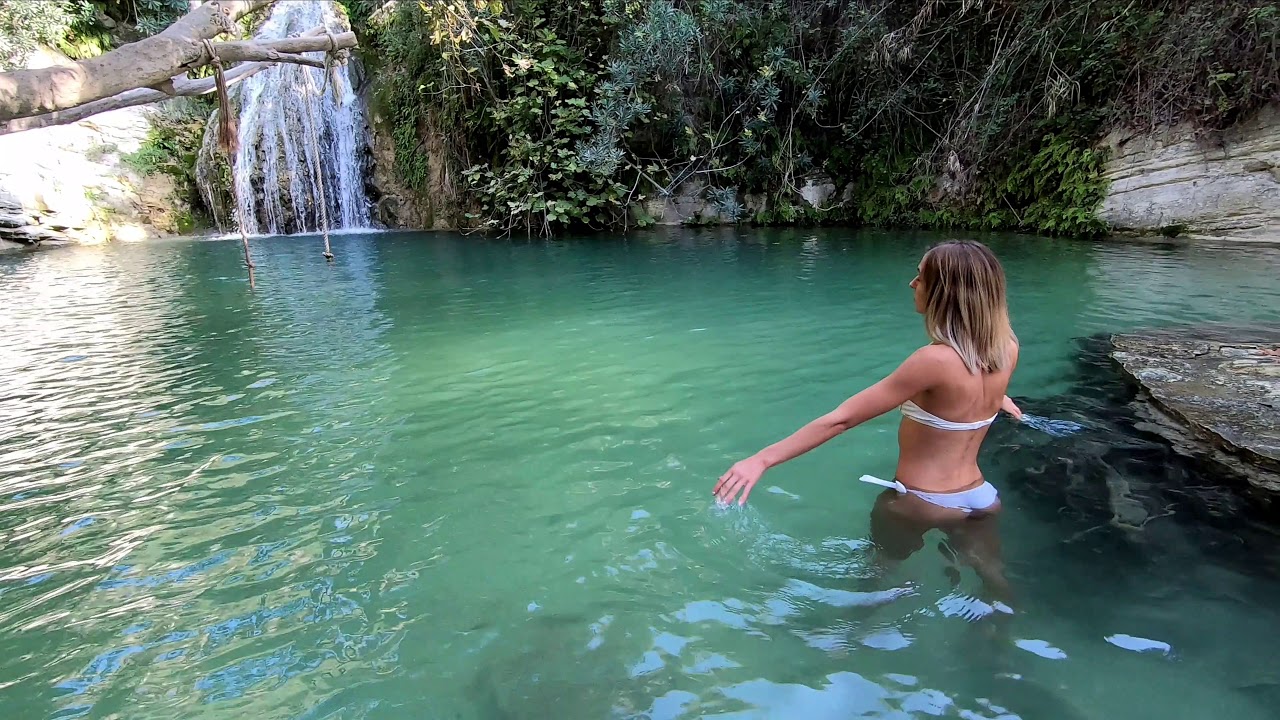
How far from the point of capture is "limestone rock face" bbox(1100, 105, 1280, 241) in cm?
1120

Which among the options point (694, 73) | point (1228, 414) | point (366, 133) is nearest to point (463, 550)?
point (1228, 414)

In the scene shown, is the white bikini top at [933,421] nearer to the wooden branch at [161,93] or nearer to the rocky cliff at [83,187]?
the wooden branch at [161,93]

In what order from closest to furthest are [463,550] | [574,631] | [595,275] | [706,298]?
[574,631], [463,550], [706,298], [595,275]

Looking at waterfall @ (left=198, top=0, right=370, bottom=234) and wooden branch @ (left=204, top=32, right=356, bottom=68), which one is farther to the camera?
waterfall @ (left=198, top=0, right=370, bottom=234)

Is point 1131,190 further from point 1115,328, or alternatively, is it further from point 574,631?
point 574,631

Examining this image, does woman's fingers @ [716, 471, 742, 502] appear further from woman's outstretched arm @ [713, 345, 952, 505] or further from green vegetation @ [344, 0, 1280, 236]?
green vegetation @ [344, 0, 1280, 236]

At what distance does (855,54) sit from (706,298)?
10.7 meters

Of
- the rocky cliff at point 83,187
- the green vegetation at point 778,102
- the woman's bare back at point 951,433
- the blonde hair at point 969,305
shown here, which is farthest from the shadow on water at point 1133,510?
the rocky cliff at point 83,187

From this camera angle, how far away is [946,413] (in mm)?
2768

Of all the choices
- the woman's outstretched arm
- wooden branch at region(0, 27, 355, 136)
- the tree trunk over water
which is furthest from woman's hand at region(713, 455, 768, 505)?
wooden branch at region(0, 27, 355, 136)

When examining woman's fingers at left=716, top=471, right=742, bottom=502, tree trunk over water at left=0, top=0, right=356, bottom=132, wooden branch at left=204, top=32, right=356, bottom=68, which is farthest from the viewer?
wooden branch at left=204, top=32, right=356, bottom=68

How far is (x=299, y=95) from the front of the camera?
19.2m

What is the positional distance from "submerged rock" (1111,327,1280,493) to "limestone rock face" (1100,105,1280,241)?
7.27 m

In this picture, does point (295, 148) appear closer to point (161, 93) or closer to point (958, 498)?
point (161, 93)
